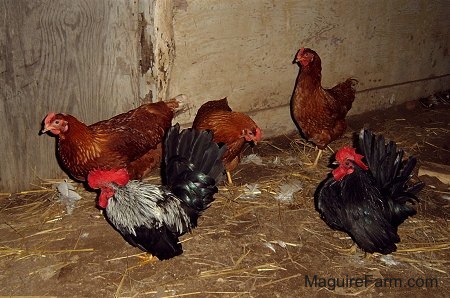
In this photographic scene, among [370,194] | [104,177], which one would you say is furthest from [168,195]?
[370,194]

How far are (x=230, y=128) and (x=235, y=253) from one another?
4.16ft

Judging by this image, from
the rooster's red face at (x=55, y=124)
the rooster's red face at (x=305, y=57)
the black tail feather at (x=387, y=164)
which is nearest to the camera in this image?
the black tail feather at (x=387, y=164)

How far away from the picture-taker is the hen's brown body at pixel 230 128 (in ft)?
13.7

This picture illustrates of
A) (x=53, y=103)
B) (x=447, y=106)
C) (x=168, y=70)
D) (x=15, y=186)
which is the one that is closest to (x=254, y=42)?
(x=168, y=70)

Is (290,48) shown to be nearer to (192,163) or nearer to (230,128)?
(230,128)

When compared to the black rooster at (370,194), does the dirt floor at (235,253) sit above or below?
below

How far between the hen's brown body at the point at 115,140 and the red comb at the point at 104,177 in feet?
2.24

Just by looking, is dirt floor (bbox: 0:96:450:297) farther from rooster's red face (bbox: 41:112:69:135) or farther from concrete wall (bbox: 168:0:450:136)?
concrete wall (bbox: 168:0:450:136)

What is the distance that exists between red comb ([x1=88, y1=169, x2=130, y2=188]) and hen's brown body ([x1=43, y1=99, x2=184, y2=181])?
684 mm

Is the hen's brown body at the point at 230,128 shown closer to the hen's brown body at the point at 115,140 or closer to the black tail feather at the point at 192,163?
the hen's brown body at the point at 115,140

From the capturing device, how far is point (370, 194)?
333 centimetres

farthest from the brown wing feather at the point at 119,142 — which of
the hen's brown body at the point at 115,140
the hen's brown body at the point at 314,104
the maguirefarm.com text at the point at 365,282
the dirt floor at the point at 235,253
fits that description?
the maguirefarm.com text at the point at 365,282

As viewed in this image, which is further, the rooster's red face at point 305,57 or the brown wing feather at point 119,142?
the rooster's red face at point 305,57

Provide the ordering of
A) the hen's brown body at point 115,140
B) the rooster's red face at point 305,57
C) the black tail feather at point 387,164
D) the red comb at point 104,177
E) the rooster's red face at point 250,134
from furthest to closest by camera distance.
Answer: the rooster's red face at point 305,57
the rooster's red face at point 250,134
the hen's brown body at point 115,140
the black tail feather at point 387,164
the red comb at point 104,177
